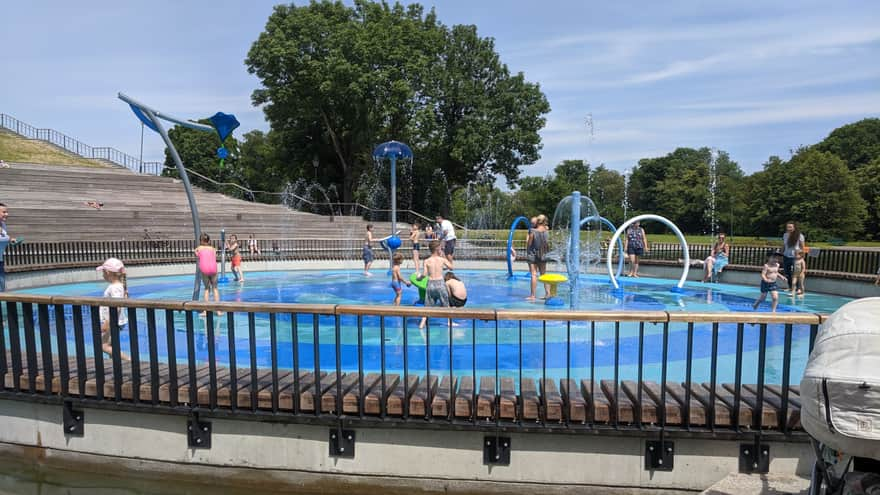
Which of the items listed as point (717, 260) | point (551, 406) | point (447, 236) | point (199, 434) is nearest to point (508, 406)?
point (551, 406)

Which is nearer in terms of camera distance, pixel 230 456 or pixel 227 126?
pixel 230 456

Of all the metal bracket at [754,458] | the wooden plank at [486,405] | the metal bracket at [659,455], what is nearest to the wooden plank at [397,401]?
the wooden plank at [486,405]

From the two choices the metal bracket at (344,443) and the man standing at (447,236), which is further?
the man standing at (447,236)

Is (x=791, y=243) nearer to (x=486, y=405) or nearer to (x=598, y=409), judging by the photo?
(x=598, y=409)

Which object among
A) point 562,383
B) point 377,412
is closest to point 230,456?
point 377,412

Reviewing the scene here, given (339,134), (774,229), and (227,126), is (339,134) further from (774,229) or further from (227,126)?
(774,229)

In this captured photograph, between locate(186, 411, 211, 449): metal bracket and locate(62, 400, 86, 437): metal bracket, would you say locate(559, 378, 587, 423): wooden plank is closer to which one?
locate(186, 411, 211, 449): metal bracket

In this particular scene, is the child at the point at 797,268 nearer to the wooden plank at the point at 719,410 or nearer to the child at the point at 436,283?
the child at the point at 436,283

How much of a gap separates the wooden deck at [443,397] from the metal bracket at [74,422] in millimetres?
171

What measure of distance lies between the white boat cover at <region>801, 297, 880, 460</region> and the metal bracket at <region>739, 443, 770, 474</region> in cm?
147

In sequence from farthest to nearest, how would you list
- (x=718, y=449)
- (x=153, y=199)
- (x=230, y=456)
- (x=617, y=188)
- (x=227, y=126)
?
1. (x=617, y=188)
2. (x=153, y=199)
3. (x=227, y=126)
4. (x=230, y=456)
5. (x=718, y=449)

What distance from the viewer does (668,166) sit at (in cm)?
8250

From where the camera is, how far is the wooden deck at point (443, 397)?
14.0ft

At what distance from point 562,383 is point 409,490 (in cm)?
153
